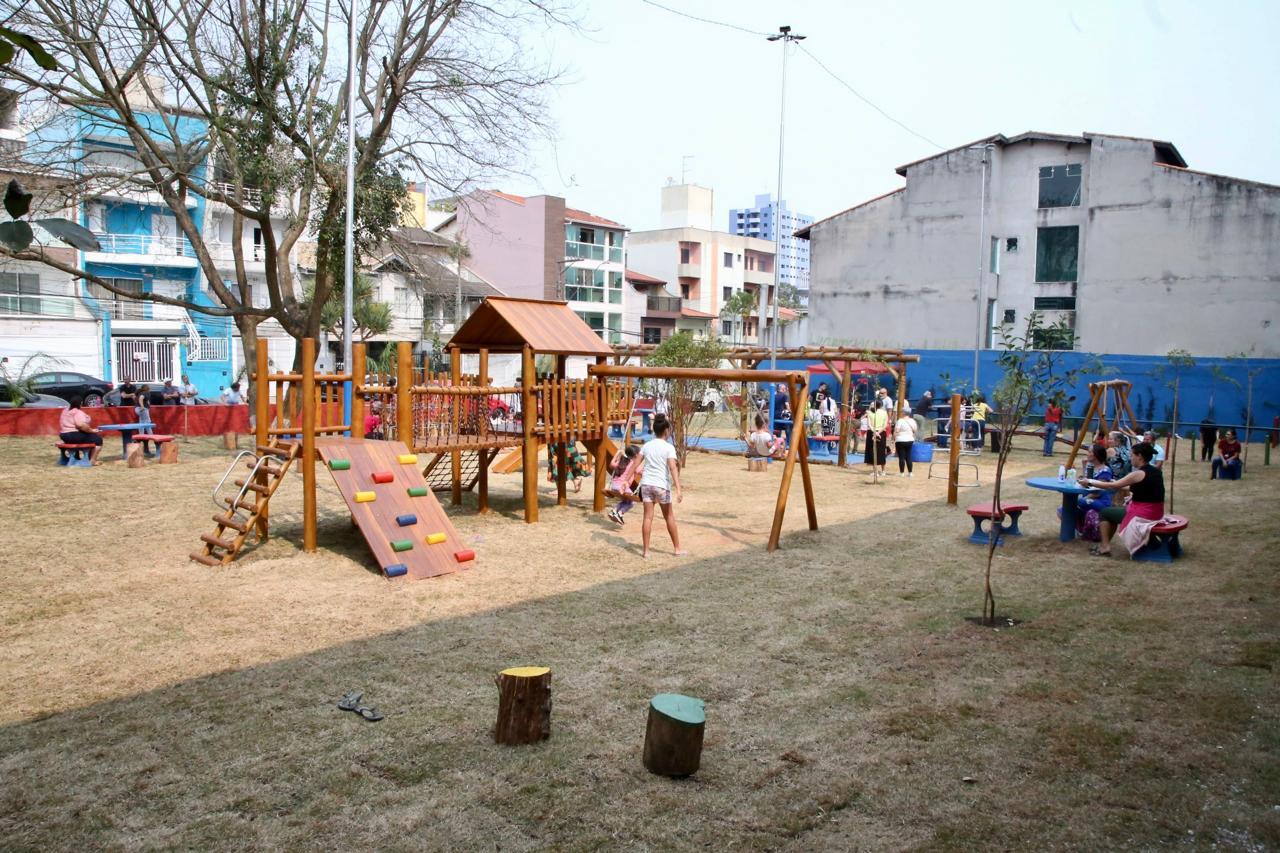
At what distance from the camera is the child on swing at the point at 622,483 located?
11.8 meters

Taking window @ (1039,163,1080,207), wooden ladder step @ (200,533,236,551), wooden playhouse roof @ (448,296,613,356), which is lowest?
wooden ladder step @ (200,533,236,551)

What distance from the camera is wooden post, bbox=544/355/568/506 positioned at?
43.1 feet

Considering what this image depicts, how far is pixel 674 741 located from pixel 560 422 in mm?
8393

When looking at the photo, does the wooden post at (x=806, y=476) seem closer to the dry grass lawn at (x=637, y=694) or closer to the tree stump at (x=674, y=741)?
the dry grass lawn at (x=637, y=694)

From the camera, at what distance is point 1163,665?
700 cm

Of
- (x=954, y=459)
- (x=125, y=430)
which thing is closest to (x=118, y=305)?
(x=125, y=430)

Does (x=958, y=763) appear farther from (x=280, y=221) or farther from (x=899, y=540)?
(x=280, y=221)

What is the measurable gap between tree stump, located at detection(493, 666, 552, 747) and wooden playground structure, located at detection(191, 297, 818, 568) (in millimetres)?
4369

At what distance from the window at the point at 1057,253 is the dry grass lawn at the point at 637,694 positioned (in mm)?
27526

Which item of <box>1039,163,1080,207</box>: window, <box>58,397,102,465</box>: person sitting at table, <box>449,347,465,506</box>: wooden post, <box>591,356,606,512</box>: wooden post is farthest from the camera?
<box>1039,163,1080,207</box>: window

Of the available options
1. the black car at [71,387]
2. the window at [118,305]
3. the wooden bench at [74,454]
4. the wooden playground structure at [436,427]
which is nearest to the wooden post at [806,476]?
the wooden playground structure at [436,427]

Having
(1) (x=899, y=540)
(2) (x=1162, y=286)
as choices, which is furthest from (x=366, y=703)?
(2) (x=1162, y=286)

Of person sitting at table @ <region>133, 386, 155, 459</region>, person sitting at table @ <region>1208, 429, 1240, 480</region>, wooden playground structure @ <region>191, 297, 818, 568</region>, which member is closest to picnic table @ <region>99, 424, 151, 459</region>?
person sitting at table @ <region>133, 386, 155, 459</region>

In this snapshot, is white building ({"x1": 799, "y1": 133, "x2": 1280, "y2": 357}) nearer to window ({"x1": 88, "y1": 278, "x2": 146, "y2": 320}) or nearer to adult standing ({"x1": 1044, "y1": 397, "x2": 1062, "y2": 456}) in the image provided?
adult standing ({"x1": 1044, "y1": 397, "x2": 1062, "y2": 456})
